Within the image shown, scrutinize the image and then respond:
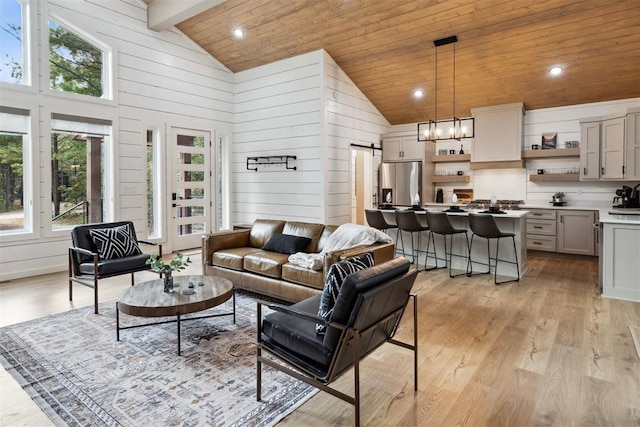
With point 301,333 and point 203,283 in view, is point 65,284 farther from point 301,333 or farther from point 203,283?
point 301,333

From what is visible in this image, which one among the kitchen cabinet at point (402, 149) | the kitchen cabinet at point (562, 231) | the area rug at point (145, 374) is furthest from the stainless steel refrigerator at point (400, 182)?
the area rug at point (145, 374)

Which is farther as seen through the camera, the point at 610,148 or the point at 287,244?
the point at 610,148

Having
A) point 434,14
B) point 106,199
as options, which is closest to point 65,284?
point 106,199

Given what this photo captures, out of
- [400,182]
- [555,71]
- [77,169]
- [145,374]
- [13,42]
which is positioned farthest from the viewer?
[400,182]

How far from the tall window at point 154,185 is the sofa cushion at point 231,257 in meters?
2.68

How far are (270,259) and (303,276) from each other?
1.69ft

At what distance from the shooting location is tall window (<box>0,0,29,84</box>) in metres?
5.02

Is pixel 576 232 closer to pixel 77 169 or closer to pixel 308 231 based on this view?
pixel 308 231

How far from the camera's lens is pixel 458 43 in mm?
5762

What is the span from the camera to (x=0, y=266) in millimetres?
4996

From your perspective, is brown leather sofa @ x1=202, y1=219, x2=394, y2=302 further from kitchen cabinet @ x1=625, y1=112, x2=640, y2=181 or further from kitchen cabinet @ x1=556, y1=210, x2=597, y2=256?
kitchen cabinet @ x1=625, y1=112, x2=640, y2=181

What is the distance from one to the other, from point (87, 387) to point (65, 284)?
3.06 meters

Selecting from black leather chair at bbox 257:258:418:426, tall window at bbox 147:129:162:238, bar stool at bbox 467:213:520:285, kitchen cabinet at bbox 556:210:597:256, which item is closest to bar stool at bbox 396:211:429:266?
bar stool at bbox 467:213:520:285

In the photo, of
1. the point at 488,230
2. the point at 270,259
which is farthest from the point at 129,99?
the point at 488,230
